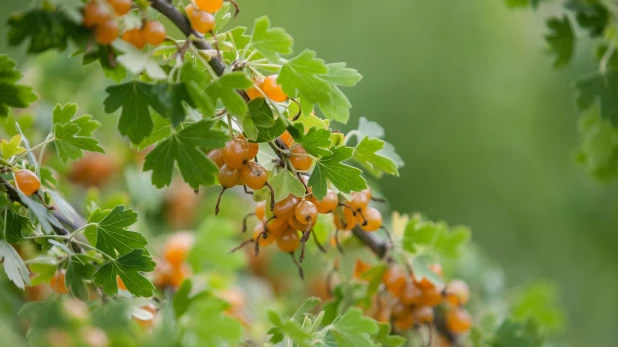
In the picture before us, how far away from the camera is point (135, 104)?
0.44 metres

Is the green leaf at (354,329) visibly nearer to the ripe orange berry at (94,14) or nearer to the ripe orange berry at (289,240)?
the ripe orange berry at (289,240)

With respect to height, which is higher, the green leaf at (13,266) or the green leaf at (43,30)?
the green leaf at (43,30)

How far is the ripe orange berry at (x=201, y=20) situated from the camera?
1.46 ft

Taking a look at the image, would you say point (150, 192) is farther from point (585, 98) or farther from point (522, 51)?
point (522, 51)

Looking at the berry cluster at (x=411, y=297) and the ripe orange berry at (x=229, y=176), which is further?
the berry cluster at (x=411, y=297)

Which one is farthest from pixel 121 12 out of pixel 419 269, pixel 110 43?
pixel 419 269

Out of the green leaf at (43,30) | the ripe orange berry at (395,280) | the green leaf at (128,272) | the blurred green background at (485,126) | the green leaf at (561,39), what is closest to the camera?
Answer: the green leaf at (43,30)

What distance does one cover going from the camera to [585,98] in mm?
703

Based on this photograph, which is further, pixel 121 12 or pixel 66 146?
pixel 66 146

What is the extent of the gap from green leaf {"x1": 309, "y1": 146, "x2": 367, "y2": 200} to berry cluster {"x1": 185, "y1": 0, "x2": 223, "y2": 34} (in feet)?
0.45

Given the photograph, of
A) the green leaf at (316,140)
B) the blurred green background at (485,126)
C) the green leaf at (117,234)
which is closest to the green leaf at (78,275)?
the green leaf at (117,234)

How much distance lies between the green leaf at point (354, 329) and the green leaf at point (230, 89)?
0.20 meters

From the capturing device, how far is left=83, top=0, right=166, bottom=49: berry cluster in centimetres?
40

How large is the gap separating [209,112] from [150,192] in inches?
22.2
